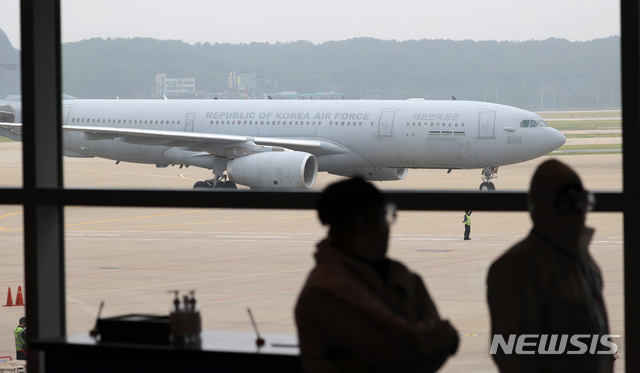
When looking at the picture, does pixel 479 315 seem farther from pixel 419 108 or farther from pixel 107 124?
pixel 107 124

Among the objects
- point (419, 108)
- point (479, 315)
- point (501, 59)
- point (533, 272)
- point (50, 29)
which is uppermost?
point (501, 59)

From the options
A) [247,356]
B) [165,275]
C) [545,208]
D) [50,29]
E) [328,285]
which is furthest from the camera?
[165,275]

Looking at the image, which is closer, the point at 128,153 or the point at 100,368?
the point at 100,368

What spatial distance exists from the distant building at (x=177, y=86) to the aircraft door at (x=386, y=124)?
32.3 ft

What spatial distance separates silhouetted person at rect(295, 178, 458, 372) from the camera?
4.28 feet

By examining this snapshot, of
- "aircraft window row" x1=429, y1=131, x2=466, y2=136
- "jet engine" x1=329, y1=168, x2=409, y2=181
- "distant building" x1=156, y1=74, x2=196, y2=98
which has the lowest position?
"jet engine" x1=329, y1=168, x2=409, y2=181

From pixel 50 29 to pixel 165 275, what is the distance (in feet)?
30.9

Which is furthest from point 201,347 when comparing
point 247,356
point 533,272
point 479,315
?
point 479,315

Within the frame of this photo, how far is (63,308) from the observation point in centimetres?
234

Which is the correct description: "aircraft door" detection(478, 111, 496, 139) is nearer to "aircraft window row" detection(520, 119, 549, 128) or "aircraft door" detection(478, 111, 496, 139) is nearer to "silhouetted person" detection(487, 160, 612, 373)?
"aircraft window row" detection(520, 119, 549, 128)

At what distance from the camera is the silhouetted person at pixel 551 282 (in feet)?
4.86

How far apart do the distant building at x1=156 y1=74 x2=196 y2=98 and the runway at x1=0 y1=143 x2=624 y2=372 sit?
689 centimetres

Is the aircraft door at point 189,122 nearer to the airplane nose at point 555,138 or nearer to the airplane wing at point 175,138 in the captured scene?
the airplane wing at point 175,138

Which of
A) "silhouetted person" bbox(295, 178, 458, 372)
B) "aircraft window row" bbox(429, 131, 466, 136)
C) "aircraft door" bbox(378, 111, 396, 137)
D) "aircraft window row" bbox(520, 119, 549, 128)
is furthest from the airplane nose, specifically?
"silhouetted person" bbox(295, 178, 458, 372)
